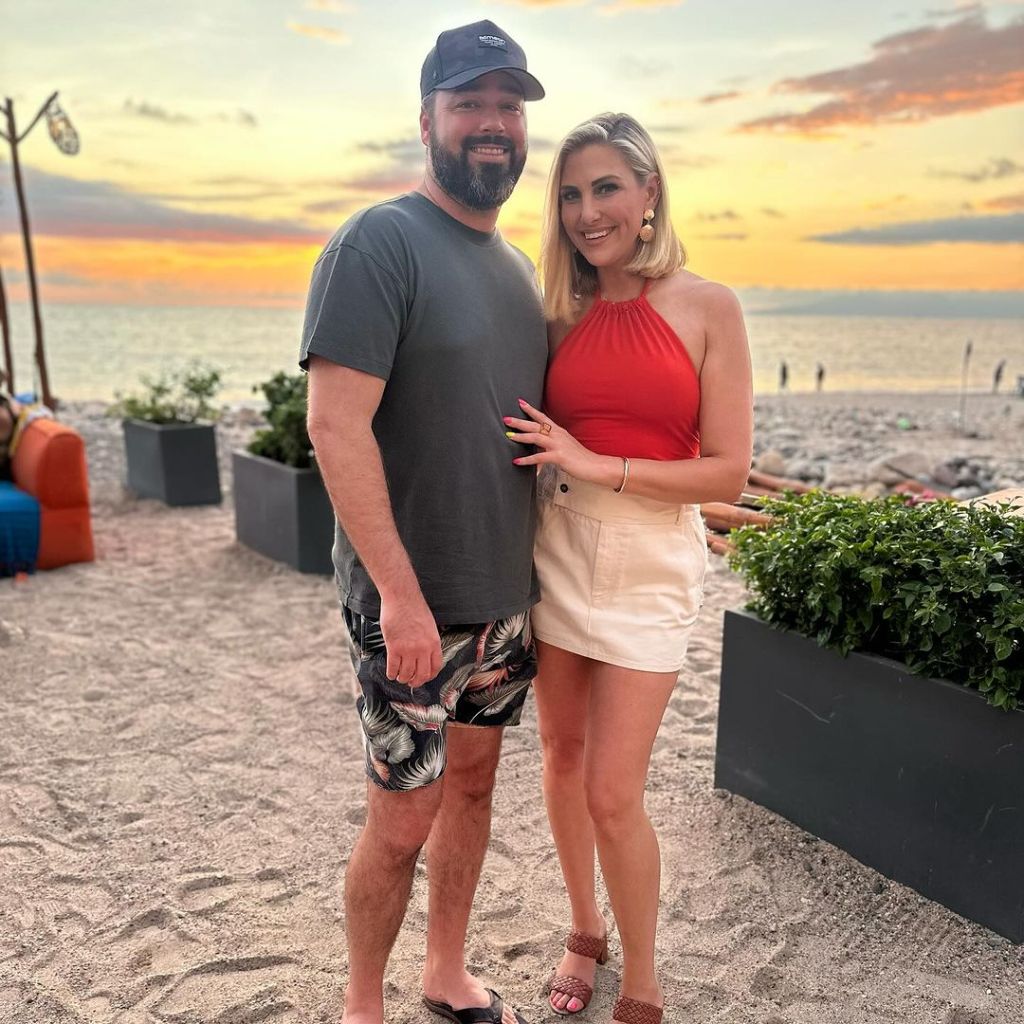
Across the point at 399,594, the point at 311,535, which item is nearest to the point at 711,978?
the point at 399,594

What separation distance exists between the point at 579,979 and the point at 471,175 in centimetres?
193

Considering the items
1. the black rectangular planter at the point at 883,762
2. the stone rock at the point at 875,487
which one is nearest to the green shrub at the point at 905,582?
the black rectangular planter at the point at 883,762

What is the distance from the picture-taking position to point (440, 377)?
1.83 metres

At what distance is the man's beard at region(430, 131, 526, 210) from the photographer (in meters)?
1.91

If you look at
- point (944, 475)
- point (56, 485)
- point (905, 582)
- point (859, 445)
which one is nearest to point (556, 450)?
point (905, 582)

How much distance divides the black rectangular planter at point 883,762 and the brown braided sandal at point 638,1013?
3.20 ft

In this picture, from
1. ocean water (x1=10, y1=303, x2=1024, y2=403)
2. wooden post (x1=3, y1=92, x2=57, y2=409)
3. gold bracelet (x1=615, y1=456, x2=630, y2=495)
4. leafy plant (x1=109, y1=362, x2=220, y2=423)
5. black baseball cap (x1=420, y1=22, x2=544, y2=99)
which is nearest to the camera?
black baseball cap (x1=420, y1=22, x2=544, y2=99)

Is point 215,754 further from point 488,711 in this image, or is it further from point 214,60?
point 214,60

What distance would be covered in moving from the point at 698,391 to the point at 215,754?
101 inches

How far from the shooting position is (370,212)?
5.95 feet

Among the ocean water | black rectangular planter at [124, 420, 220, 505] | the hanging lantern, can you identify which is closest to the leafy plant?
black rectangular planter at [124, 420, 220, 505]

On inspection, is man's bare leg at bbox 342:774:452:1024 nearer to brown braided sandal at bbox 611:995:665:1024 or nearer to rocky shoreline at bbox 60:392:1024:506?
brown braided sandal at bbox 611:995:665:1024

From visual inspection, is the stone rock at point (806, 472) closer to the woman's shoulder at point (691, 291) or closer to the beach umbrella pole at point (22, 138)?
the woman's shoulder at point (691, 291)

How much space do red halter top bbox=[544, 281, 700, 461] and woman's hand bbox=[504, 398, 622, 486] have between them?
10cm
